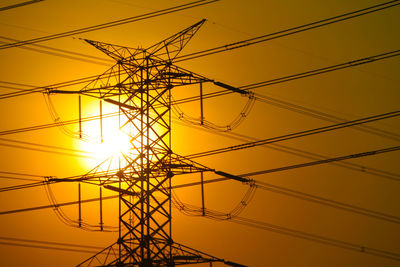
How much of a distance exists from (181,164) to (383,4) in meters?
9.20

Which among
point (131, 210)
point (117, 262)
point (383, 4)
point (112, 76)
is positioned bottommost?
point (117, 262)

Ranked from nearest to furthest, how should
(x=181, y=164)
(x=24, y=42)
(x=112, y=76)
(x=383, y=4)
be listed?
(x=383, y=4), (x=181, y=164), (x=112, y=76), (x=24, y=42)

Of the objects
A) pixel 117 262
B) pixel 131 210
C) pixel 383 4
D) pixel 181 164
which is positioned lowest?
pixel 117 262

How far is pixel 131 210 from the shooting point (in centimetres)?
2988

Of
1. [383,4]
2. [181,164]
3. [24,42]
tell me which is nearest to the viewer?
[383,4]

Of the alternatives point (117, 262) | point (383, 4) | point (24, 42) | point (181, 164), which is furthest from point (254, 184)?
point (24, 42)

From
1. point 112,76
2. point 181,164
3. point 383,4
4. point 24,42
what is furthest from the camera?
point 24,42

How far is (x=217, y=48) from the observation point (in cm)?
3067

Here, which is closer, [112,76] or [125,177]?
[125,177]

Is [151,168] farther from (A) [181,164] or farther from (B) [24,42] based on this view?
(B) [24,42]

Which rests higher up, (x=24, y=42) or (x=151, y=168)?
(x=24, y=42)

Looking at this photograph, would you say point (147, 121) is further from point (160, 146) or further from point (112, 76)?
point (112, 76)

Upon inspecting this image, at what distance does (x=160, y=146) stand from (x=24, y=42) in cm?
912

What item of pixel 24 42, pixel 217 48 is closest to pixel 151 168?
pixel 217 48
